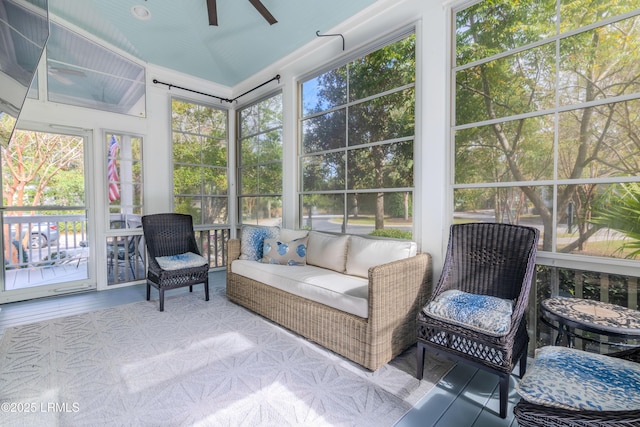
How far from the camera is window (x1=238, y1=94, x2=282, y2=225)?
13.9ft

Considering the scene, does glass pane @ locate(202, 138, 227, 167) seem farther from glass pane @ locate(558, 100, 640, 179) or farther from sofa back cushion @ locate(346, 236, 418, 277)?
glass pane @ locate(558, 100, 640, 179)

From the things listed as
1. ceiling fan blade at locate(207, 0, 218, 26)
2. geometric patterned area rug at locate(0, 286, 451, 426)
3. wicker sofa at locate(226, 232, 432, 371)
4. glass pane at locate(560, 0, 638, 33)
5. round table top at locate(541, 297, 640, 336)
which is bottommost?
geometric patterned area rug at locate(0, 286, 451, 426)

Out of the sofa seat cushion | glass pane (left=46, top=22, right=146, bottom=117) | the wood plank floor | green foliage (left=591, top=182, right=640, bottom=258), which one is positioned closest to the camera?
Result: the wood plank floor

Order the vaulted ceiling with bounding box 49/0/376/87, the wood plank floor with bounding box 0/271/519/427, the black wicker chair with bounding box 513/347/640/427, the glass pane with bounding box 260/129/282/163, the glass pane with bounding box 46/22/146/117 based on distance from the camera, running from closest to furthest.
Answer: the black wicker chair with bounding box 513/347/640/427
the wood plank floor with bounding box 0/271/519/427
the vaulted ceiling with bounding box 49/0/376/87
the glass pane with bounding box 46/22/146/117
the glass pane with bounding box 260/129/282/163

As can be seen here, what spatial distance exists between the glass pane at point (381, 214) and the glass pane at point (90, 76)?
340cm

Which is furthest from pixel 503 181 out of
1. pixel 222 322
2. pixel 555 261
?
pixel 222 322

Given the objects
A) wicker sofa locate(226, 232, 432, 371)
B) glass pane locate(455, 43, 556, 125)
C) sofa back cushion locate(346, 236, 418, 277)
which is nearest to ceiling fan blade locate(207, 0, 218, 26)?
glass pane locate(455, 43, 556, 125)

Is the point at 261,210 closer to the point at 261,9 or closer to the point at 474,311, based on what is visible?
the point at 261,9

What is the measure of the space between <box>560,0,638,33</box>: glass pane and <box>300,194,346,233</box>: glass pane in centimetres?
227

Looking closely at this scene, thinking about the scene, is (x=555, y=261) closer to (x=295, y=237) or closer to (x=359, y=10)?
(x=295, y=237)

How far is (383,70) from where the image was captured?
9.56 feet

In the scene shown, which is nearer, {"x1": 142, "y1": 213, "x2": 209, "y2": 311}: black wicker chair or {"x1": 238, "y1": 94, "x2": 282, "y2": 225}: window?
{"x1": 142, "y1": 213, "x2": 209, "y2": 311}: black wicker chair

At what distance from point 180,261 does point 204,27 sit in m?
2.97

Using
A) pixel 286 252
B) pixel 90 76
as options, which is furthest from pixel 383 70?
pixel 90 76
